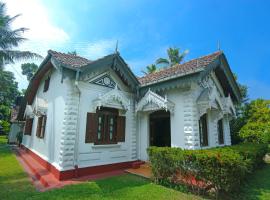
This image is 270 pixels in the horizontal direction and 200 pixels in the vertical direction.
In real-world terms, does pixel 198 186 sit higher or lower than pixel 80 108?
lower

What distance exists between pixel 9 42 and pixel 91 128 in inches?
521

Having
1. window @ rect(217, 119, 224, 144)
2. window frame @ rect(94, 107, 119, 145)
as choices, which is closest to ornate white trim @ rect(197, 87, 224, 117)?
window @ rect(217, 119, 224, 144)

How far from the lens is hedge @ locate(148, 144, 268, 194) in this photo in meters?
4.99

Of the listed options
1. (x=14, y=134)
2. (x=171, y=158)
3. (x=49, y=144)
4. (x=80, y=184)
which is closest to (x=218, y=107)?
(x=171, y=158)

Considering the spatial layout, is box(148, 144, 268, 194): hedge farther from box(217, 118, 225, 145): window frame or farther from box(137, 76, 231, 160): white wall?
box(217, 118, 225, 145): window frame

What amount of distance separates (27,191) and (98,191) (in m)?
2.38

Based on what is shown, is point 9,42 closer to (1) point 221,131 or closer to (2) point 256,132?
(1) point 221,131

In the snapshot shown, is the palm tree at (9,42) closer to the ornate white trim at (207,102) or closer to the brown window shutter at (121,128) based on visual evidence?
the brown window shutter at (121,128)

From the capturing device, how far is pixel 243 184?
6.50 meters

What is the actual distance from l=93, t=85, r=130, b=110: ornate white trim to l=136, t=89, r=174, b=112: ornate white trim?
742 millimetres

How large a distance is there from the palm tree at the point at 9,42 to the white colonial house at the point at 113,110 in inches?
263

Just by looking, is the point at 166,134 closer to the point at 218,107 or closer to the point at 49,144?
the point at 218,107

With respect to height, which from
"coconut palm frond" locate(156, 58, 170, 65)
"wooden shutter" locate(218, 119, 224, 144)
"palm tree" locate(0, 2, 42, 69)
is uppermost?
"coconut palm frond" locate(156, 58, 170, 65)

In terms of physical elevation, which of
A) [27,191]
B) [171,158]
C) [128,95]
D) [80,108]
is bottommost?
[27,191]
